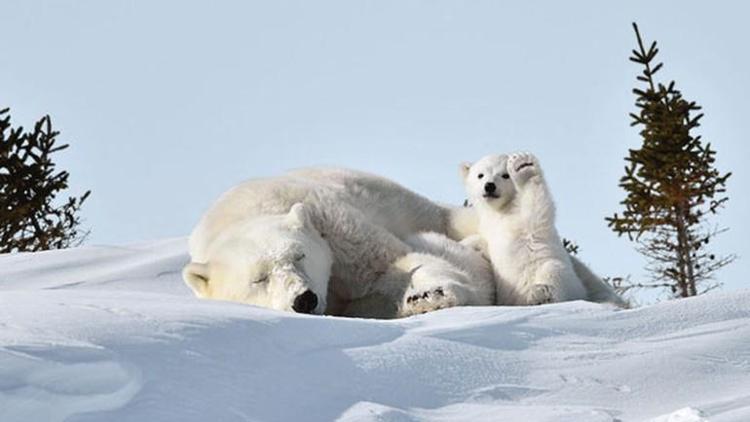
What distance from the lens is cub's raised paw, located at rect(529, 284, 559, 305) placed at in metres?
6.53

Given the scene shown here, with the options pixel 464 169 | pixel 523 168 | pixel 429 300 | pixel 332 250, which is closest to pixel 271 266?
pixel 332 250

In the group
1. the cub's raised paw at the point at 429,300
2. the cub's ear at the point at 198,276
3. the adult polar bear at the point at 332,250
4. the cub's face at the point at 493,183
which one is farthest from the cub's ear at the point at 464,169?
the cub's ear at the point at 198,276

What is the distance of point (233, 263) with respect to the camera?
6191mm

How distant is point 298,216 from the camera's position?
21.0 feet

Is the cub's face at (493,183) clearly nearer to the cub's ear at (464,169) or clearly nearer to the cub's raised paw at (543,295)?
the cub's ear at (464,169)

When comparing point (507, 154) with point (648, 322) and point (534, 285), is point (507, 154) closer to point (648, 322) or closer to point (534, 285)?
point (534, 285)

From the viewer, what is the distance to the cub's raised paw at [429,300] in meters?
6.01

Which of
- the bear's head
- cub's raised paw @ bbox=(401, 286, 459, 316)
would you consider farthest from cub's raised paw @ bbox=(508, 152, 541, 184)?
the bear's head

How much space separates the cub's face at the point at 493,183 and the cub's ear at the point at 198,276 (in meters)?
1.56

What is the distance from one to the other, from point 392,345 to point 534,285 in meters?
2.45

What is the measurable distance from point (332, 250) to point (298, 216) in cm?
33

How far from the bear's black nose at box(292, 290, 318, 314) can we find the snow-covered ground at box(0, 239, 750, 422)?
991mm

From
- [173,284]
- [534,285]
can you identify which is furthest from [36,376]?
[173,284]

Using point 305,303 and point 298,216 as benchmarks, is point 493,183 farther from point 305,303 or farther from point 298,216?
point 305,303
